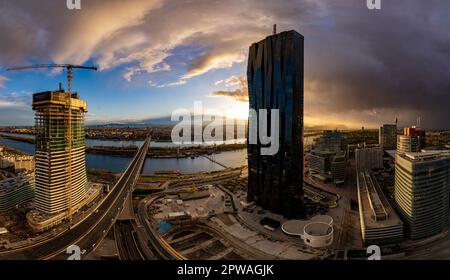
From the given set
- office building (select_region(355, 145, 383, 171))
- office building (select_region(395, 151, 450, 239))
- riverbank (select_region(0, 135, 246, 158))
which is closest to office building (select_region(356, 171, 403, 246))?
office building (select_region(395, 151, 450, 239))

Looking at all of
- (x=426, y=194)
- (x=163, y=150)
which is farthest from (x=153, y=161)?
(x=426, y=194)

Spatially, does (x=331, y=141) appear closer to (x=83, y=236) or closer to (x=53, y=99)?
(x=53, y=99)

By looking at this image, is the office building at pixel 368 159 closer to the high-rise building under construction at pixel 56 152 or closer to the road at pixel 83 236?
the road at pixel 83 236

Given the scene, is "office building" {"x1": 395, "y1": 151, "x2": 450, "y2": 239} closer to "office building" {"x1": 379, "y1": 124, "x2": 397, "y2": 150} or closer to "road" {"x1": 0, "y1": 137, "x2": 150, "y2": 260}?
"road" {"x1": 0, "y1": 137, "x2": 150, "y2": 260}
